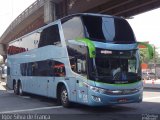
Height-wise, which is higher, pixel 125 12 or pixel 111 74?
pixel 125 12

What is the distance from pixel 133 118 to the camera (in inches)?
455

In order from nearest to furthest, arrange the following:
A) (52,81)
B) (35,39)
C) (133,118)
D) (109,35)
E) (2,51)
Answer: (133,118) < (109,35) < (52,81) < (35,39) < (2,51)

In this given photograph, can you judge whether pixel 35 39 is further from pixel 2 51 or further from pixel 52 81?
pixel 2 51

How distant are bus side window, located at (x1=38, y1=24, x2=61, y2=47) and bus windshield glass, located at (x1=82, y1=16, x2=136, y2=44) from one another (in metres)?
2.21

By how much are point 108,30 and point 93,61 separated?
1678 millimetres

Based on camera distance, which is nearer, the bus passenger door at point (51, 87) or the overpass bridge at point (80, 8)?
the bus passenger door at point (51, 87)

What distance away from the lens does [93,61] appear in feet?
42.9

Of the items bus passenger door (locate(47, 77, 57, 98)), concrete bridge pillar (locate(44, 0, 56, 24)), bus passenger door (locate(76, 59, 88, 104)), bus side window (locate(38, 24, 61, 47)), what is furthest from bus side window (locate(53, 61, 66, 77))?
concrete bridge pillar (locate(44, 0, 56, 24))

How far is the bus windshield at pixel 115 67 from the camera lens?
13062 mm

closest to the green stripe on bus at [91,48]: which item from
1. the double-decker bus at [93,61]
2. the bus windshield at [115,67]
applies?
the double-decker bus at [93,61]

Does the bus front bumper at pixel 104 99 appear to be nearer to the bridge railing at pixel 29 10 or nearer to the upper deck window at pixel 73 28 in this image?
the upper deck window at pixel 73 28

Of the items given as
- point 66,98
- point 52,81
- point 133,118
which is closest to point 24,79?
point 52,81

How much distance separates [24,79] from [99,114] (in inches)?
400

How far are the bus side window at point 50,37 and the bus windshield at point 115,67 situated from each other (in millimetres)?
3163
